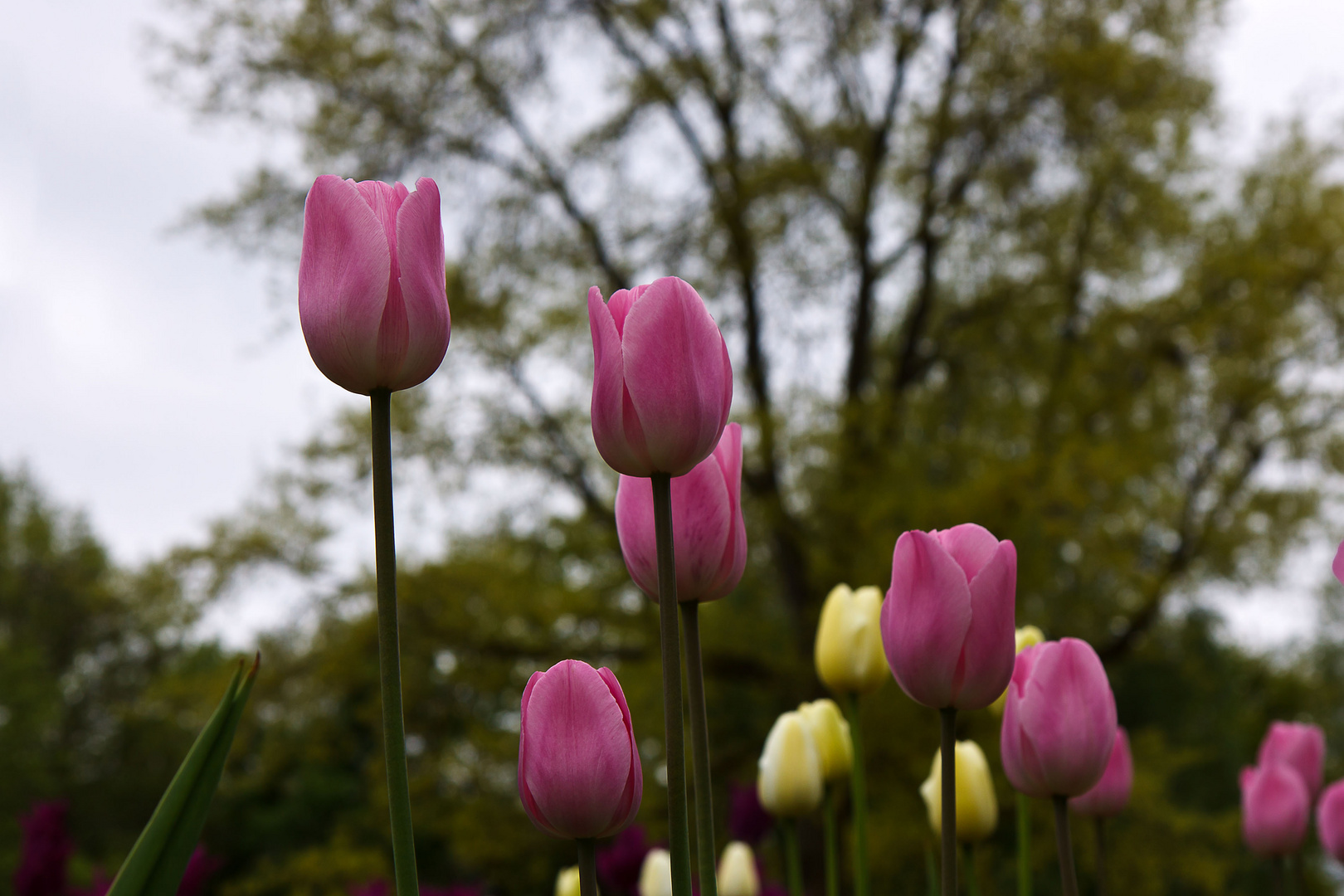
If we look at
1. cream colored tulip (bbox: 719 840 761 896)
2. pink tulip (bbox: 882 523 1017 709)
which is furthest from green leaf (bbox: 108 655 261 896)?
cream colored tulip (bbox: 719 840 761 896)

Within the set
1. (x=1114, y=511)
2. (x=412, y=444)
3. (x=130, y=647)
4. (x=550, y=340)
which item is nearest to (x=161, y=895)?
(x=1114, y=511)

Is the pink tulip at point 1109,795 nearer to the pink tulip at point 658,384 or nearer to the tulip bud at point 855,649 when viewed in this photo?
the tulip bud at point 855,649

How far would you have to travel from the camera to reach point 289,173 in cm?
770

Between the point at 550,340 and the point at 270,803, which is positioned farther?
the point at 270,803

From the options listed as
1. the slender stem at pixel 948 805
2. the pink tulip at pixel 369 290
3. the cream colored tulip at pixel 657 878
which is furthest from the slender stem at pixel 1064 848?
the cream colored tulip at pixel 657 878

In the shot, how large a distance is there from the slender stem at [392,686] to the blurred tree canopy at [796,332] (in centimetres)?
578

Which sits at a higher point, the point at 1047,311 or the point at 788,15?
the point at 788,15

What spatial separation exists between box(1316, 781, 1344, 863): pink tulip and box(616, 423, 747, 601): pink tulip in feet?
3.78

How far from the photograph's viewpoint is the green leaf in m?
0.55

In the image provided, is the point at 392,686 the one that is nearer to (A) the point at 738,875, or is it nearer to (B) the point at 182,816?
(B) the point at 182,816

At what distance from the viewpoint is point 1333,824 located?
145cm

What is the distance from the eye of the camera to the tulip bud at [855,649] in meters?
1.14

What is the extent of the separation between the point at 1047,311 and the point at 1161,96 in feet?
4.98

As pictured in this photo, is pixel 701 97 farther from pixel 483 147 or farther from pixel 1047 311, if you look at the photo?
pixel 1047 311
